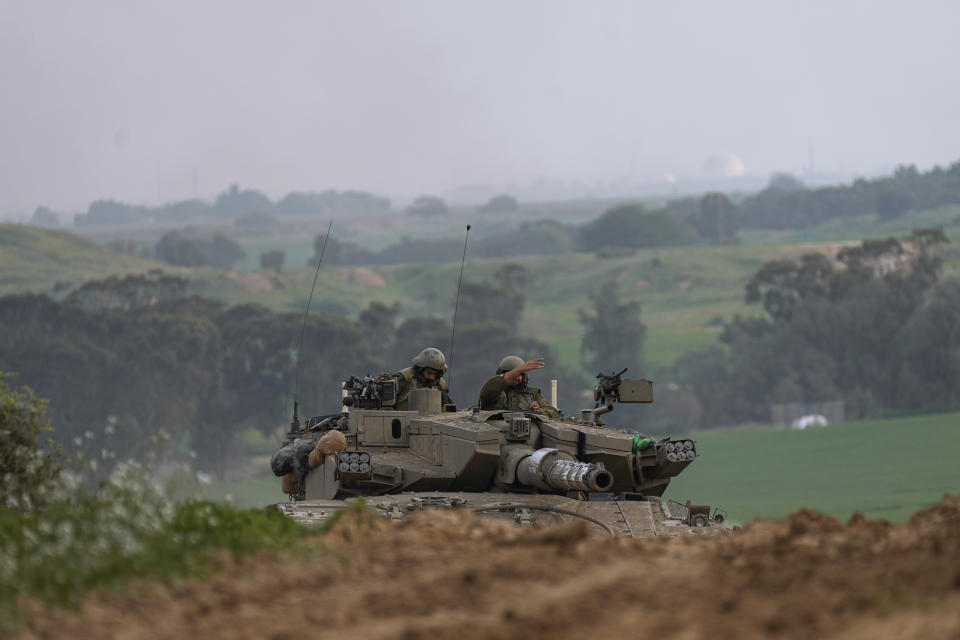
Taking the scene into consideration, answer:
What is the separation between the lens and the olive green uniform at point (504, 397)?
19703mm

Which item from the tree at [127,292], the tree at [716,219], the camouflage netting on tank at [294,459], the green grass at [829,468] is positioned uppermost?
the tree at [716,219]

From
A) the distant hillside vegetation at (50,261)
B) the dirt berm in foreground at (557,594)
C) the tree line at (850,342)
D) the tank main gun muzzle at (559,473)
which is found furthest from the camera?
the distant hillside vegetation at (50,261)

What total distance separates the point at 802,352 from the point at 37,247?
5550 centimetres

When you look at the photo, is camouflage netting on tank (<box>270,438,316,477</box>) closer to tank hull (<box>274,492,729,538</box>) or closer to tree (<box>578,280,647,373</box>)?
tank hull (<box>274,492,729,538</box>)


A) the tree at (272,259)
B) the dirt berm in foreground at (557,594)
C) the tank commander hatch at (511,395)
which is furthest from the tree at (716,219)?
the dirt berm in foreground at (557,594)

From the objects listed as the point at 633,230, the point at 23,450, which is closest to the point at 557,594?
the point at 23,450

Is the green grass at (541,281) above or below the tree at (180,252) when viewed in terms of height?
below

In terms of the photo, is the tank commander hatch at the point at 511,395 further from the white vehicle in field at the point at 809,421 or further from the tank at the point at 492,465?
the white vehicle in field at the point at 809,421

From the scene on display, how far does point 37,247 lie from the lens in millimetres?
119812

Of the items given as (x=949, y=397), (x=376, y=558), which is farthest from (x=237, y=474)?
(x=376, y=558)

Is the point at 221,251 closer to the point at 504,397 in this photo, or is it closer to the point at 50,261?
the point at 50,261

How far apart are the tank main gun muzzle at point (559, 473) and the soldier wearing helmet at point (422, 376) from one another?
10.2ft

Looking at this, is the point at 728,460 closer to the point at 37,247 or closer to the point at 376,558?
the point at 37,247

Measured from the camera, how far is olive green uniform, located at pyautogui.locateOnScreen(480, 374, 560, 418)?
19703mm
